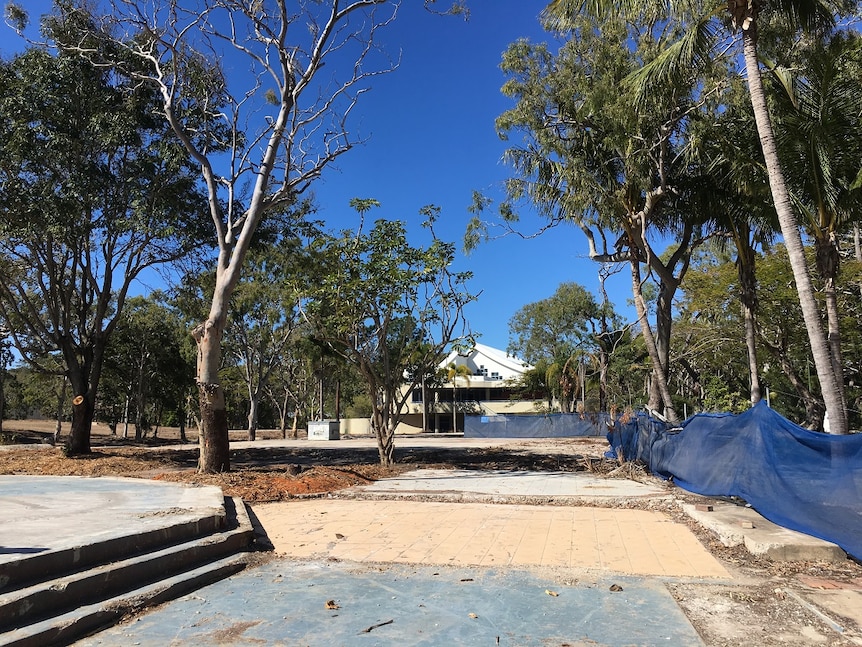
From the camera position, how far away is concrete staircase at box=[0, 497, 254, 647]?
438cm

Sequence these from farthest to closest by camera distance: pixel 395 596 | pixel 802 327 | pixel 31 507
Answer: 1. pixel 802 327
2. pixel 31 507
3. pixel 395 596

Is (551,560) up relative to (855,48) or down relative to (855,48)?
down

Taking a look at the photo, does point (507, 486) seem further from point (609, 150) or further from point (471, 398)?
point (471, 398)

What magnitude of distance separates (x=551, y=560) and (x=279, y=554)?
9.97 feet

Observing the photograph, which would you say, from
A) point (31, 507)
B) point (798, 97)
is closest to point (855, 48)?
point (798, 97)

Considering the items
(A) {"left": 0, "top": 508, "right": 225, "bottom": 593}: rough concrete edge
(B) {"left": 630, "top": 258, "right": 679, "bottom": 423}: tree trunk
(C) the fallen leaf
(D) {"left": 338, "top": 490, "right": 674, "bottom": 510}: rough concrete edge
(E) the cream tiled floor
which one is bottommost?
(C) the fallen leaf

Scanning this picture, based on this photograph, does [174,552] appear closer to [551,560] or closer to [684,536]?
[551,560]

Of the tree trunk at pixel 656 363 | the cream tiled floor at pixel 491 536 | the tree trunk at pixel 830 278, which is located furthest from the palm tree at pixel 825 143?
the tree trunk at pixel 656 363

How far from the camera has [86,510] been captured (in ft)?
26.2

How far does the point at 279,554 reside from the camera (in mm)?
6965

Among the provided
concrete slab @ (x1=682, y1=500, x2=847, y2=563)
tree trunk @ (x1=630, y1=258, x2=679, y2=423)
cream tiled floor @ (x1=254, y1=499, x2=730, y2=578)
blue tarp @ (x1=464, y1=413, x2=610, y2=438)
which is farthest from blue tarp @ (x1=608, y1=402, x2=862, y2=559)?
blue tarp @ (x1=464, y1=413, x2=610, y2=438)

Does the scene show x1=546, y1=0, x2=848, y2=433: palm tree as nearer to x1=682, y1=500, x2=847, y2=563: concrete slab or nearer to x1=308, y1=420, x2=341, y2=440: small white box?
x1=682, y1=500, x2=847, y2=563: concrete slab

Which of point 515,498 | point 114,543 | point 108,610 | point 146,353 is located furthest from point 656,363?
point 146,353

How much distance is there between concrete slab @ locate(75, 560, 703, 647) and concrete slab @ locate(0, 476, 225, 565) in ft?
3.99
